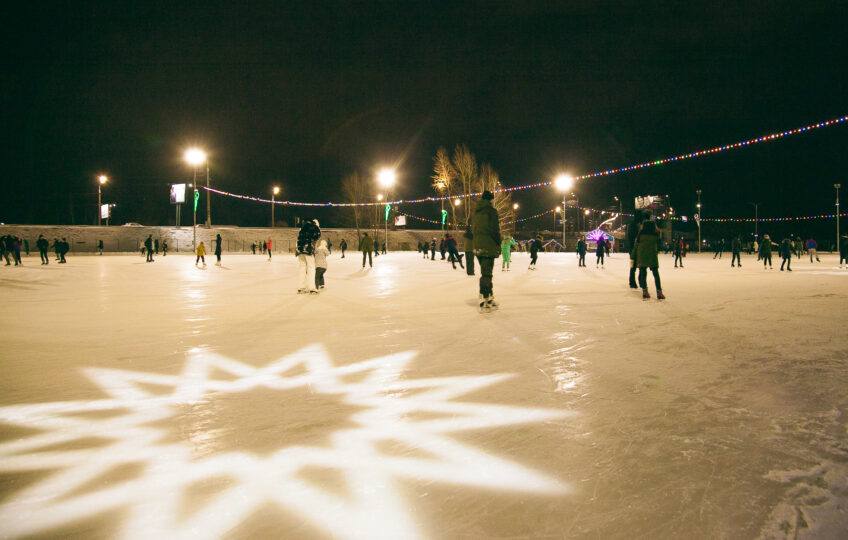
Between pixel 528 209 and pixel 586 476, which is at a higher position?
pixel 528 209

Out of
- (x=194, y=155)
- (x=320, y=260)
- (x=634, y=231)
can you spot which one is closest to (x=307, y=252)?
(x=320, y=260)

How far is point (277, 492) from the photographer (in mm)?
2021

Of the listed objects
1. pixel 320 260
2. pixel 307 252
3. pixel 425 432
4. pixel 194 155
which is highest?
pixel 194 155

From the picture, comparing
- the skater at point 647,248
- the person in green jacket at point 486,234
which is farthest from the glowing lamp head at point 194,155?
the skater at point 647,248

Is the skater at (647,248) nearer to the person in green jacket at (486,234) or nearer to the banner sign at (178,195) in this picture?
the person in green jacket at (486,234)

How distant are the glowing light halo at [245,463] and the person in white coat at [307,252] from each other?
6.42 m

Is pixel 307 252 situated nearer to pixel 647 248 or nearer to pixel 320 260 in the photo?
pixel 320 260

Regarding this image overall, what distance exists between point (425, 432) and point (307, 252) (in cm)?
772

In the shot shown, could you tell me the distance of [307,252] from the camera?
1002cm

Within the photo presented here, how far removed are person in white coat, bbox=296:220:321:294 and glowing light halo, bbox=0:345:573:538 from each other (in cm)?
642

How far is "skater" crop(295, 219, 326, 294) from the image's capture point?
9906 mm

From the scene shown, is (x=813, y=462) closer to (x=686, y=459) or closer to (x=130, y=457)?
(x=686, y=459)

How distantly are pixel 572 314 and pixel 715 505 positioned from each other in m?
5.46

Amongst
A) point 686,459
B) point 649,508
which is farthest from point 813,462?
point 649,508
